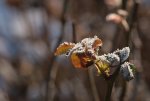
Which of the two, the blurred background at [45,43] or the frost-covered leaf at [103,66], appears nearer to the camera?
the frost-covered leaf at [103,66]

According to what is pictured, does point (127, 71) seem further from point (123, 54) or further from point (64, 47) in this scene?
point (64, 47)

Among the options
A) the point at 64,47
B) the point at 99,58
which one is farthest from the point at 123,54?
the point at 64,47

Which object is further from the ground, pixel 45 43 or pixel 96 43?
pixel 45 43

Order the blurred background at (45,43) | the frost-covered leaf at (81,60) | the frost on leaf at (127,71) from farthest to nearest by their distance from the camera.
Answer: the blurred background at (45,43)
the frost-covered leaf at (81,60)
the frost on leaf at (127,71)

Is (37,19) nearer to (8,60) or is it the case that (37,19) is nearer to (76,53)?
(8,60)

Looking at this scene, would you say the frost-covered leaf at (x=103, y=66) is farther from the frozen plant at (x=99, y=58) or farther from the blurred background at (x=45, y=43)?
the blurred background at (x=45, y=43)

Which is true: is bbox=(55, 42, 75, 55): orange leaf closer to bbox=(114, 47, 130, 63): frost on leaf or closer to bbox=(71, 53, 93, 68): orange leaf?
bbox=(71, 53, 93, 68): orange leaf

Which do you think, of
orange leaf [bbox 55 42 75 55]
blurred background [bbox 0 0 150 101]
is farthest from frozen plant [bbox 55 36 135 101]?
blurred background [bbox 0 0 150 101]

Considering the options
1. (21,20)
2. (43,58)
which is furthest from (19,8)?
(43,58)

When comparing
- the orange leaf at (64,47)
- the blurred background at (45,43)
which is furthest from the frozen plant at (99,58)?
the blurred background at (45,43)

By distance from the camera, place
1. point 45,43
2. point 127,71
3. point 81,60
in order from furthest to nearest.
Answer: point 45,43 < point 81,60 < point 127,71

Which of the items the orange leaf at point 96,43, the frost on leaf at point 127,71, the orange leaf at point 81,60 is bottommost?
the frost on leaf at point 127,71
